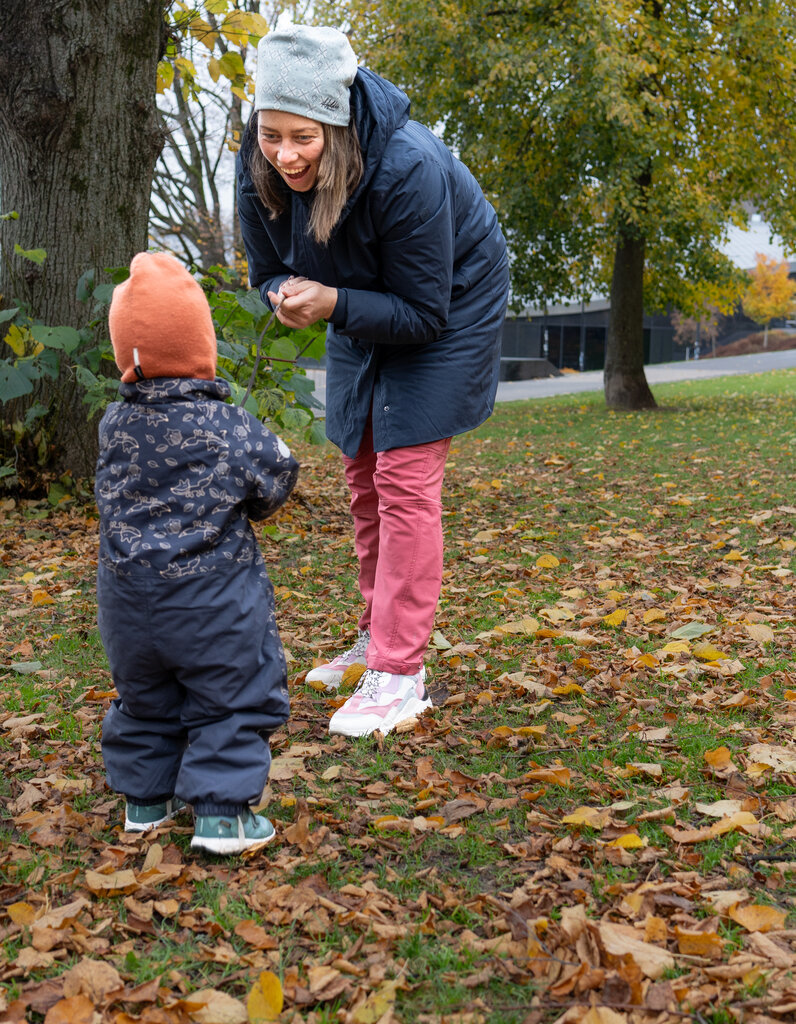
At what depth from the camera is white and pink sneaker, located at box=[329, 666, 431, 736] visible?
9.55 feet

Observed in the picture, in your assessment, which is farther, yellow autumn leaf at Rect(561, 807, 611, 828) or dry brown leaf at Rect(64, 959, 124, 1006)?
yellow autumn leaf at Rect(561, 807, 611, 828)

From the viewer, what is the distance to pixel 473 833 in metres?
2.33

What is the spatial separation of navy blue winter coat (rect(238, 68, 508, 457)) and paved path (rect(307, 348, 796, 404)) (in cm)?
1336

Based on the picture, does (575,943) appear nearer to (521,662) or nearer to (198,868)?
(198,868)

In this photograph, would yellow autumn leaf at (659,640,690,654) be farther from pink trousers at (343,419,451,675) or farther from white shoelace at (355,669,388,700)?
white shoelace at (355,669,388,700)

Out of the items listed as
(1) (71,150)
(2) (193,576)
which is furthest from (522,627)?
(1) (71,150)

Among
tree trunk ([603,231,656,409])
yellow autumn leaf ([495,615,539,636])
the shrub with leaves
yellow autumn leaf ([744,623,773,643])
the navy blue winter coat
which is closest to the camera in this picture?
the navy blue winter coat

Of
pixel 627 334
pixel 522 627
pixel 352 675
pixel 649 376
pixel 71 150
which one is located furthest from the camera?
pixel 649 376

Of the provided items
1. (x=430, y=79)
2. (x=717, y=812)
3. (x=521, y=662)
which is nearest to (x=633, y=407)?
(x=430, y=79)

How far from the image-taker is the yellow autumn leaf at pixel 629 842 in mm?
2205

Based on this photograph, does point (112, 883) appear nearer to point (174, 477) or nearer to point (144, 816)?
point (144, 816)

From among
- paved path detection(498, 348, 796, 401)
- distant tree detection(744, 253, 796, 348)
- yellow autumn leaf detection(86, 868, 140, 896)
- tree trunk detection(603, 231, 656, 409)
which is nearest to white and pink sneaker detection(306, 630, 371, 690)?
yellow autumn leaf detection(86, 868, 140, 896)

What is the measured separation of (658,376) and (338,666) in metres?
26.5

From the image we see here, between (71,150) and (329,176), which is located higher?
(71,150)
